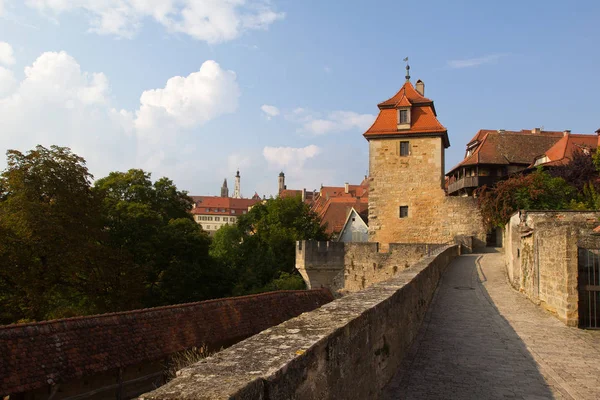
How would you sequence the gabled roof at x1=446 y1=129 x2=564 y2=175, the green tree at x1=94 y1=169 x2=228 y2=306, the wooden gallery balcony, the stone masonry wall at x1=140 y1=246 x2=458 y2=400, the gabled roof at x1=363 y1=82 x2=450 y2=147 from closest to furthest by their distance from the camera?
the stone masonry wall at x1=140 y1=246 x2=458 y2=400 < the green tree at x1=94 y1=169 x2=228 y2=306 < the gabled roof at x1=363 y1=82 x2=450 y2=147 < the wooden gallery balcony < the gabled roof at x1=446 y1=129 x2=564 y2=175

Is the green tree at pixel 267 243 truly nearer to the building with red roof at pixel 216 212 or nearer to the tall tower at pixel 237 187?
the building with red roof at pixel 216 212

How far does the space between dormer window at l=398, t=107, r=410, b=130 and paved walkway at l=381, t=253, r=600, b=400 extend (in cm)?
1847

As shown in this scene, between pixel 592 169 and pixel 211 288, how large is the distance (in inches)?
922

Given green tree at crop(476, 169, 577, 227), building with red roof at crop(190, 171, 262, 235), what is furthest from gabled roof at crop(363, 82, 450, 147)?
building with red roof at crop(190, 171, 262, 235)

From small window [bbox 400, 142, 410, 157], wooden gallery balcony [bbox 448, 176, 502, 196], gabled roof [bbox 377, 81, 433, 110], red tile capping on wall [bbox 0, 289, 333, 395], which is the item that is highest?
gabled roof [bbox 377, 81, 433, 110]

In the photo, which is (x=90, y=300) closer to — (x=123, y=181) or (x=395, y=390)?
(x=123, y=181)

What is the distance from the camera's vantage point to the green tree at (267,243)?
36219 mm

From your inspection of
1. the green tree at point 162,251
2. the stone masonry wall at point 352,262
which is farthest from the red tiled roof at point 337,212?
the green tree at point 162,251

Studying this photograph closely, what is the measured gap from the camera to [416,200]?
93.6 feet

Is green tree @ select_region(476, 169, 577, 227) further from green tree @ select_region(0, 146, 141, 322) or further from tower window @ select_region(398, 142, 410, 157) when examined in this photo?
green tree @ select_region(0, 146, 141, 322)

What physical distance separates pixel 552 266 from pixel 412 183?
18673 millimetres

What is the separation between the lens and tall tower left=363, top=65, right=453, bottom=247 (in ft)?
92.8

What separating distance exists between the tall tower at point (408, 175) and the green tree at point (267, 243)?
404 inches

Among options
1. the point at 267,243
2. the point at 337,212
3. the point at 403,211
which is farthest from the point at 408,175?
the point at 337,212
